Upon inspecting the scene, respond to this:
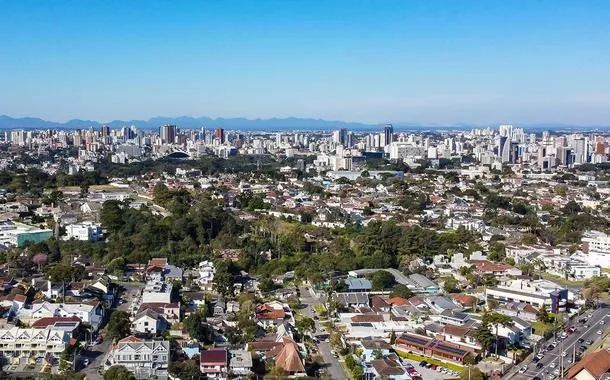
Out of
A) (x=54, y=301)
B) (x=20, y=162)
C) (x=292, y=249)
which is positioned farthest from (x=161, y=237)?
(x=20, y=162)

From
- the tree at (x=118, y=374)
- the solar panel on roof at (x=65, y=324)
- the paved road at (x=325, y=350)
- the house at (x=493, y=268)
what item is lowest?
the paved road at (x=325, y=350)

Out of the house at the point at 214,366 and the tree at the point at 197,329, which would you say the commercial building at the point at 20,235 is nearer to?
the tree at the point at 197,329

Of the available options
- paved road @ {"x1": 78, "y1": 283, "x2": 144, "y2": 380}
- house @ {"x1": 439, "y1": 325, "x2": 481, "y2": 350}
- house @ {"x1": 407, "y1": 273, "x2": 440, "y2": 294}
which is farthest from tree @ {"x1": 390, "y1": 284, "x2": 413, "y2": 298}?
paved road @ {"x1": 78, "y1": 283, "x2": 144, "y2": 380}

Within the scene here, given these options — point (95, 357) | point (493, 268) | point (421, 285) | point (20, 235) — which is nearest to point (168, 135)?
point (20, 235)

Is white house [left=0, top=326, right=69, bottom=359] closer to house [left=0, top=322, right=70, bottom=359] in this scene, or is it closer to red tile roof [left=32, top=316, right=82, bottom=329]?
house [left=0, top=322, right=70, bottom=359]

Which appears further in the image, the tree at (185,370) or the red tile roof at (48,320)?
the red tile roof at (48,320)

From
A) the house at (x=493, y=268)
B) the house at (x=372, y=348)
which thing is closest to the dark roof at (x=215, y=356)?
the house at (x=372, y=348)

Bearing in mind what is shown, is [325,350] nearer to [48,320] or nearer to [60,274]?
[48,320]
